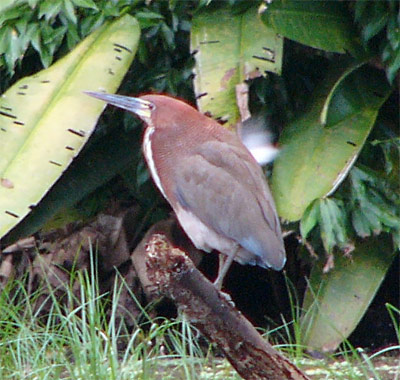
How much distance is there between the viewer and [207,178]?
12.6ft

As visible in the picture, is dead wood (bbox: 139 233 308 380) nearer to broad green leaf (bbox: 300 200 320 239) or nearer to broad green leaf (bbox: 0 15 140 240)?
broad green leaf (bbox: 300 200 320 239)

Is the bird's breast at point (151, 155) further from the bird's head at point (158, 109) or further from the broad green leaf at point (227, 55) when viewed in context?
the broad green leaf at point (227, 55)

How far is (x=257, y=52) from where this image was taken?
4219 millimetres

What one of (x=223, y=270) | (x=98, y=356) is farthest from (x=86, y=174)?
(x=98, y=356)

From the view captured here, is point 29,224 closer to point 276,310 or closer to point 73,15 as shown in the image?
point 73,15

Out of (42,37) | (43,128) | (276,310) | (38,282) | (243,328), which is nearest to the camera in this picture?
(243,328)

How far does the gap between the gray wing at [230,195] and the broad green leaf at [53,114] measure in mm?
646

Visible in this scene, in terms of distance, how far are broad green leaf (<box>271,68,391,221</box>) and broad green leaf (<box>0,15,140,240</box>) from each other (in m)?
0.85

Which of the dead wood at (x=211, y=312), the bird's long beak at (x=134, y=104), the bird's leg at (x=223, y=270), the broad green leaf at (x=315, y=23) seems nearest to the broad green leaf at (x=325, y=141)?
the broad green leaf at (x=315, y=23)

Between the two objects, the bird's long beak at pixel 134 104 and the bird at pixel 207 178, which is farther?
the bird's long beak at pixel 134 104

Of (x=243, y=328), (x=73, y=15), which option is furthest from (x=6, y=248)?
(x=243, y=328)

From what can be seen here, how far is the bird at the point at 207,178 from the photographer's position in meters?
A: 3.74

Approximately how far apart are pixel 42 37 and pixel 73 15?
0.26 m

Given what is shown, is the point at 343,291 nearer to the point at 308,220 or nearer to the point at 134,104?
the point at 308,220
